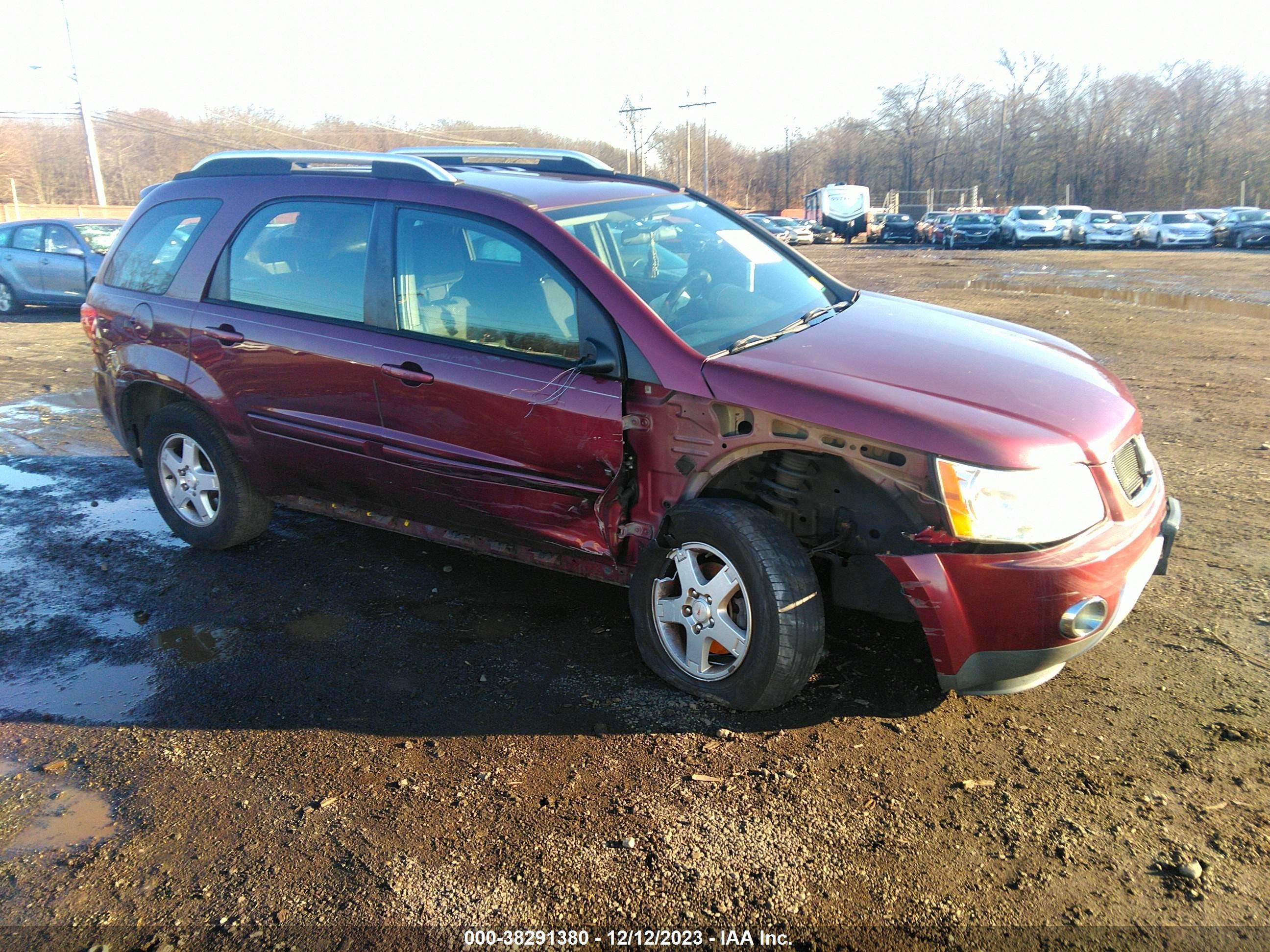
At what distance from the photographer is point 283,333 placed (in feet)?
14.1

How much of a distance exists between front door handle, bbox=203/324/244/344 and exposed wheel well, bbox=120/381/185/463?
55cm

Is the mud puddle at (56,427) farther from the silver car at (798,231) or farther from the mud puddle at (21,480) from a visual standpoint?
the silver car at (798,231)

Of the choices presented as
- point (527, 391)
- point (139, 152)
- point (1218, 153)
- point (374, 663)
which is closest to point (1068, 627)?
point (527, 391)

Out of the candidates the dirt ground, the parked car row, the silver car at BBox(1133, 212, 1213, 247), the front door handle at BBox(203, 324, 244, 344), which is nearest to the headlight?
the dirt ground

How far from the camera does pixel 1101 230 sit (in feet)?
113

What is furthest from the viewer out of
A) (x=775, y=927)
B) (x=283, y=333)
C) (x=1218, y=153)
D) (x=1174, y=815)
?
(x=1218, y=153)

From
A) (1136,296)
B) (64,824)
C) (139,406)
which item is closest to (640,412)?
(64,824)

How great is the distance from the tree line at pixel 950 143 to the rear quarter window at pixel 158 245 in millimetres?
58203

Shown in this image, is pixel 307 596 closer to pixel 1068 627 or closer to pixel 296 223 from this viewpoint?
pixel 296 223

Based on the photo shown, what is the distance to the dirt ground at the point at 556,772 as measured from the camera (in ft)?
7.97

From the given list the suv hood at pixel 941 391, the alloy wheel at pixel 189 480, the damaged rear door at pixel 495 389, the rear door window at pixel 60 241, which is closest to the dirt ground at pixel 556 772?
the alloy wheel at pixel 189 480

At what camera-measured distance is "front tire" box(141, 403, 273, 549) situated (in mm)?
4746

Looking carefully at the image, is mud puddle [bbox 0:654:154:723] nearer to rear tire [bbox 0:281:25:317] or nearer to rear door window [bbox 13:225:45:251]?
rear door window [bbox 13:225:45:251]

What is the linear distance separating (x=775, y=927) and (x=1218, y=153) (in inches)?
2631
